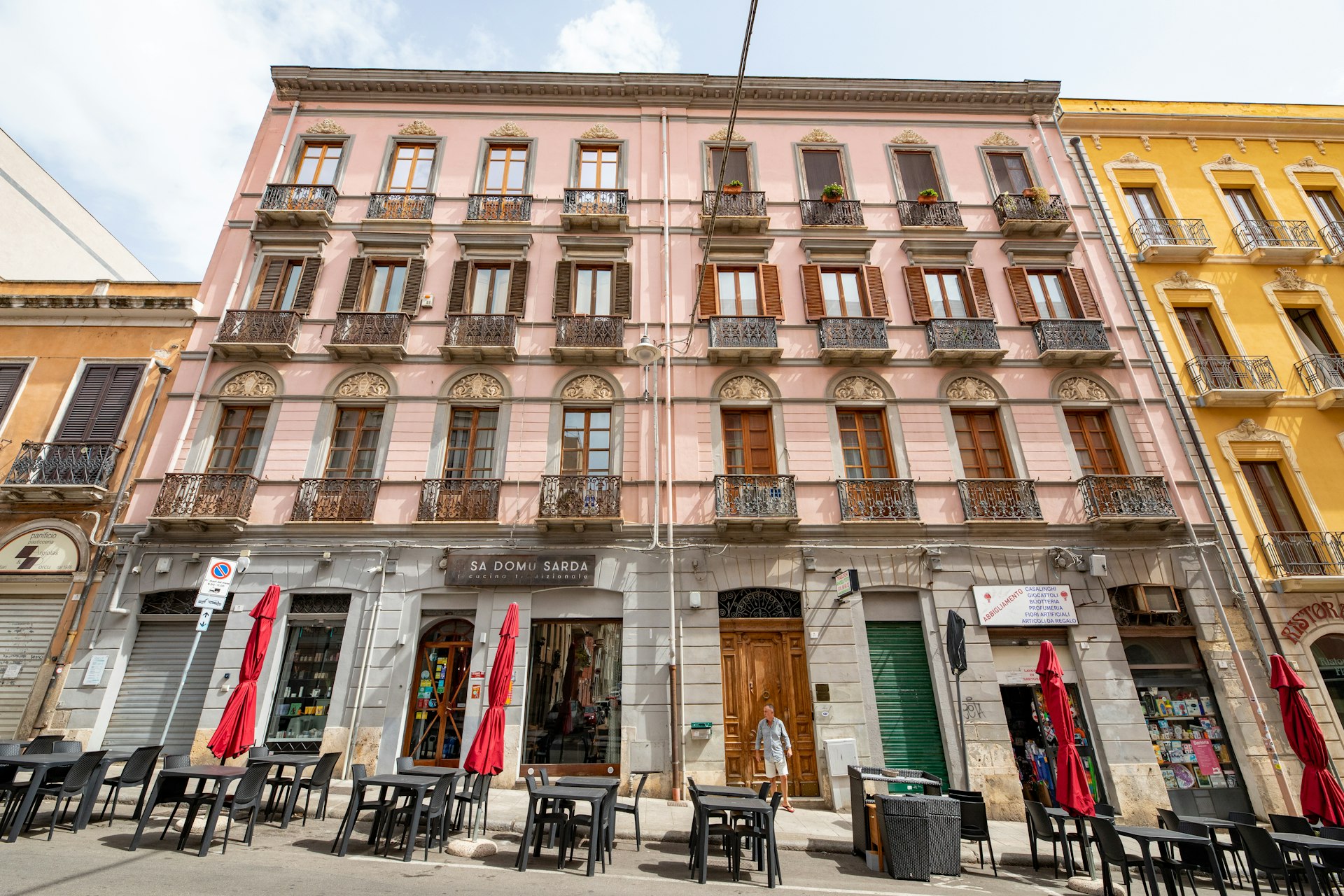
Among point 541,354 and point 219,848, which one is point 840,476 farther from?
point 219,848

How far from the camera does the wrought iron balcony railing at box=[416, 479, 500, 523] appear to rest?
510 inches

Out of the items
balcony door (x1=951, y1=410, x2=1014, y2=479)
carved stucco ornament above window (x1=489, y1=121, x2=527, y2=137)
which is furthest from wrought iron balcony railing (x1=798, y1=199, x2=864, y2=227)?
carved stucco ornament above window (x1=489, y1=121, x2=527, y2=137)

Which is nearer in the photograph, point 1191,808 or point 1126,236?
point 1191,808

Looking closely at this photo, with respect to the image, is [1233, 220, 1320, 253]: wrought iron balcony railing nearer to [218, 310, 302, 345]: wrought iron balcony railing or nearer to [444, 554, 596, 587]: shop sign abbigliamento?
[444, 554, 596, 587]: shop sign abbigliamento

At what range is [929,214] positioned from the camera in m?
16.3

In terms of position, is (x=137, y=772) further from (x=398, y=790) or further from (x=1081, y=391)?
(x=1081, y=391)

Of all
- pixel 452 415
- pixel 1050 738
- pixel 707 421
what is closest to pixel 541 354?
pixel 452 415

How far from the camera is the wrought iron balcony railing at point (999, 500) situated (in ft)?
43.3

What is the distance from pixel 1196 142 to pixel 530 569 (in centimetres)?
2146

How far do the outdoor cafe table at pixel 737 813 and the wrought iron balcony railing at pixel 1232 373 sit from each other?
48.0 ft

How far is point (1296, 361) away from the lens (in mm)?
14969

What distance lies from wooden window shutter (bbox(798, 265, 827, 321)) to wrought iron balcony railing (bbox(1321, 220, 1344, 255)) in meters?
13.6

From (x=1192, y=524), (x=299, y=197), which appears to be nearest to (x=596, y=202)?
(x=299, y=197)

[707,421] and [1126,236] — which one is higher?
[1126,236]
